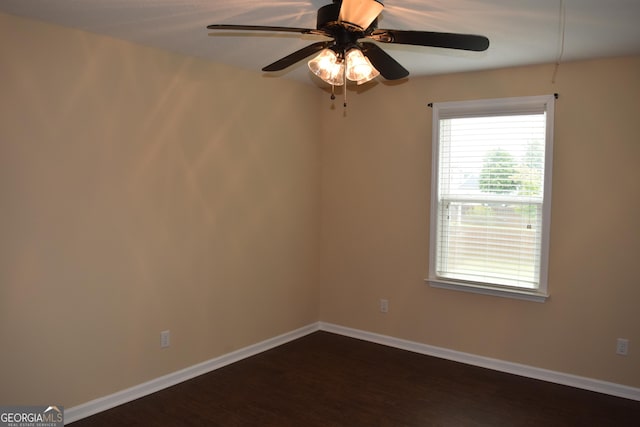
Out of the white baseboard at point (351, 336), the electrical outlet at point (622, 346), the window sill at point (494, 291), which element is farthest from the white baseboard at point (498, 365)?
the window sill at point (494, 291)

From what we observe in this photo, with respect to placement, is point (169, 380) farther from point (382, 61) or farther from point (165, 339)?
point (382, 61)

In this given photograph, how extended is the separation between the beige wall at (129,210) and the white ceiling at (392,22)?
240 millimetres

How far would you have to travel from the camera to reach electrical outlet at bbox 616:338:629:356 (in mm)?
3381

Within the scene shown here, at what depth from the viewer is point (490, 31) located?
9.26 ft

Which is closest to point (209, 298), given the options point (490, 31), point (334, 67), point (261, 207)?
point (261, 207)

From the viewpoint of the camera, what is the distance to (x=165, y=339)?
3.45 meters

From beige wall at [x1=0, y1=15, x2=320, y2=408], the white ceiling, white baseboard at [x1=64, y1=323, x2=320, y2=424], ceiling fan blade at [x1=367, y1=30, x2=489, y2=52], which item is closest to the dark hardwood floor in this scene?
white baseboard at [x1=64, y1=323, x2=320, y2=424]

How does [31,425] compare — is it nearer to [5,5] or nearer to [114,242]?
[114,242]

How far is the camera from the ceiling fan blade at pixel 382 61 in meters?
2.08

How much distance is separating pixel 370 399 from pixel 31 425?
2083 millimetres

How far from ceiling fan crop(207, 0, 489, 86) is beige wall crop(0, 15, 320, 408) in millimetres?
1309

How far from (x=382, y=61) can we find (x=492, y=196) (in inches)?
82.5

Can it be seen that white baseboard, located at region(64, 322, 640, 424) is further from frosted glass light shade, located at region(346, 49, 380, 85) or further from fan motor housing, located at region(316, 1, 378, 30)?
fan motor housing, located at region(316, 1, 378, 30)

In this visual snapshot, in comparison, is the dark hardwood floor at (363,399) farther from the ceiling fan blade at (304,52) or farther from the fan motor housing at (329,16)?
the fan motor housing at (329,16)
